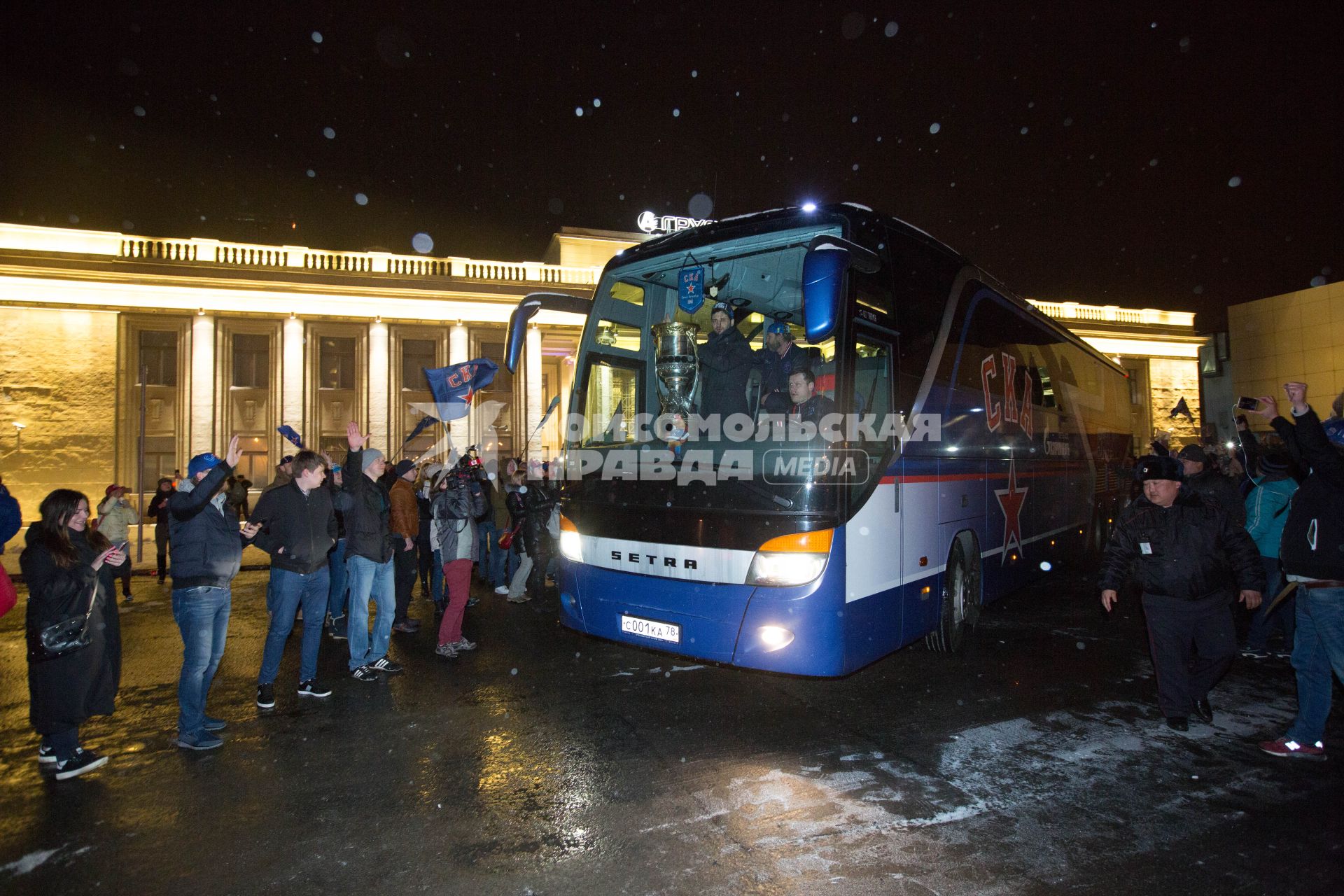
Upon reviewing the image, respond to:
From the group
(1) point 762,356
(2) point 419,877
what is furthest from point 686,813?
(1) point 762,356

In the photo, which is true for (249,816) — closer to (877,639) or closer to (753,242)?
(877,639)

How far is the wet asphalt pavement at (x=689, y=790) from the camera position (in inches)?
127

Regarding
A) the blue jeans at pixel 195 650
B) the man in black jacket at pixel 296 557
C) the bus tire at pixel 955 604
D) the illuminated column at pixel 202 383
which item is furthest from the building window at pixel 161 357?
the bus tire at pixel 955 604

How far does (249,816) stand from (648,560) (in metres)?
2.68

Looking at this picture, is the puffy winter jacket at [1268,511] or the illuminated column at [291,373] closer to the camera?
the puffy winter jacket at [1268,511]

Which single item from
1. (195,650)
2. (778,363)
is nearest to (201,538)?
(195,650)

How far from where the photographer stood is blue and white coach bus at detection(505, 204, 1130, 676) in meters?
4.76

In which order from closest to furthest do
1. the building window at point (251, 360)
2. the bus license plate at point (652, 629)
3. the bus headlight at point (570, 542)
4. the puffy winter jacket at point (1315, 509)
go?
the puffy winter jacket at point (1315, 509) → the bus license plate at point (652, 629) → the bus headlight at point (570, 542) → the building window at point (251, 360)

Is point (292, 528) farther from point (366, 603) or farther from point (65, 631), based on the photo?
point (65, 631)

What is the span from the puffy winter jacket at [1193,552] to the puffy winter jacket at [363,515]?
5569 millimetres

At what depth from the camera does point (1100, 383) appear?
12656 mm

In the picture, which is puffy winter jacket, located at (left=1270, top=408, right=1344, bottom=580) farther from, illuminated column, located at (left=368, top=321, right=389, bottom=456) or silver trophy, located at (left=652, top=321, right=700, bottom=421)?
illuminated column, located at (left=368, top=321, right=389, bottom=456)

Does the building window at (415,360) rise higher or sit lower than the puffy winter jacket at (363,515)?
higher

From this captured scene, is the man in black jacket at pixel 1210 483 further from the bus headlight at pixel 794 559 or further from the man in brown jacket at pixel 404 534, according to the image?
the man in brown jacket at pixel 404 534
